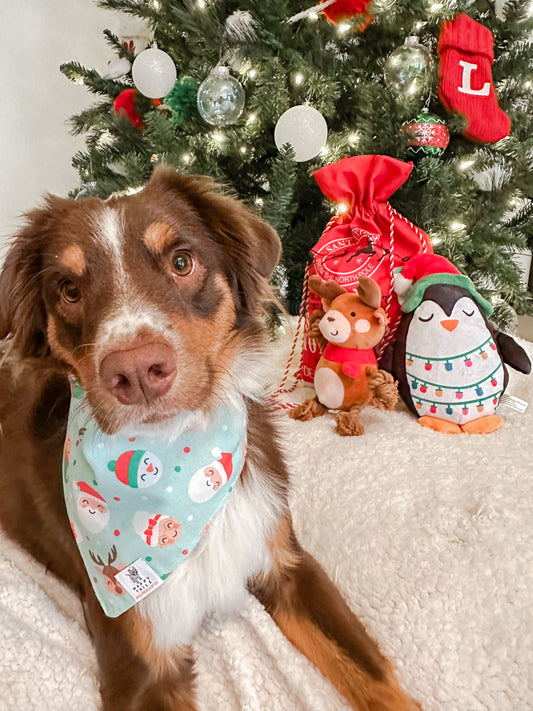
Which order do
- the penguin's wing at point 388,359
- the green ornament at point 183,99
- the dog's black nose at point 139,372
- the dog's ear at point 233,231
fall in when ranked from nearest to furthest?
1. the dog's black nose at point 139,372
2. the dog's ear at point 233,231
3. the penguin's wing at point 388,359
4. the green ornament at point 183,99

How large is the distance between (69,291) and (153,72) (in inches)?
71.5

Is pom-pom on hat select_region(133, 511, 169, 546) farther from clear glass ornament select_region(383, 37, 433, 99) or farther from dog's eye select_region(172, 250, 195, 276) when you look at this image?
clear glass ornament select_region(383, 37, 433, 99)

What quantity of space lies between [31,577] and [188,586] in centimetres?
52

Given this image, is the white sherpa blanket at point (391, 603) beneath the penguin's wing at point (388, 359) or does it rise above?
beneath

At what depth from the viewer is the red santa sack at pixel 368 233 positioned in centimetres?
197

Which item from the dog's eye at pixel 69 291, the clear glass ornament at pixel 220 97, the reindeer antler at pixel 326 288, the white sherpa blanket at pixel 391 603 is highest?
the clear glass ornament at pixel 220 97

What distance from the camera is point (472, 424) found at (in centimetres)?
177

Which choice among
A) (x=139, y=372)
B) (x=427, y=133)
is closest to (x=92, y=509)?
(x=139, y=372)

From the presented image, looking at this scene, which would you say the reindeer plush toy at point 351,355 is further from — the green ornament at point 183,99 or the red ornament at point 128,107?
the red ornament at point 128,107

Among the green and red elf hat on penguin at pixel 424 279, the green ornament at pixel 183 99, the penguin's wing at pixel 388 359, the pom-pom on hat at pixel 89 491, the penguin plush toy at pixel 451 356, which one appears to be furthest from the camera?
the green ornament at pixel 183 99

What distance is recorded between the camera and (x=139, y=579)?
38.8 inches

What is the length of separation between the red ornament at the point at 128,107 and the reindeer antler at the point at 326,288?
64.3 inches

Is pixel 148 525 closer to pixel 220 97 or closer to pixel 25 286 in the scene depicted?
pixel 25 286

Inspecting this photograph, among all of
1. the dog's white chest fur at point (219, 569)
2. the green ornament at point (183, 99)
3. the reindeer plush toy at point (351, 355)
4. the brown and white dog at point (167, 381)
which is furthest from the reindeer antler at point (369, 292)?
the green ornament at point (183, 99)
